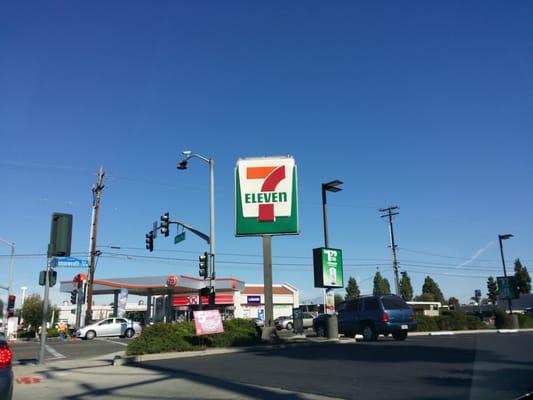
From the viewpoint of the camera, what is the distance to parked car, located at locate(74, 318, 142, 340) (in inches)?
1339

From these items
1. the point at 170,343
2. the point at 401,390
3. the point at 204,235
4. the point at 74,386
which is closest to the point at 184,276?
the point at 204,235

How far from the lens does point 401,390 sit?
7926 mm

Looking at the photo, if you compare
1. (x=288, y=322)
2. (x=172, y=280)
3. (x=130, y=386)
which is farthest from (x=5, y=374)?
(x=288, y=322)

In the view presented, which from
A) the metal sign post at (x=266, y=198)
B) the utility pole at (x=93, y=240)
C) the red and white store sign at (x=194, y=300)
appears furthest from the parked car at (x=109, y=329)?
the red and white store sign at (x=194, y=300)

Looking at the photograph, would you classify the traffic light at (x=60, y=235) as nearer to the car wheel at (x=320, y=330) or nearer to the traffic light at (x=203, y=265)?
the traffic light at (x=203, y=265)

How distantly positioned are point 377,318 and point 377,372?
10.6 metres

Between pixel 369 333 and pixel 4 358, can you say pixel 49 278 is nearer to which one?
pixel 4 358

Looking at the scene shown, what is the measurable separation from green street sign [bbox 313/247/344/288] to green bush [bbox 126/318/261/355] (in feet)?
13.7

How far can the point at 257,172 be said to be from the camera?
2200cm

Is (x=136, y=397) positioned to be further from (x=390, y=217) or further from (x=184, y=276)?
(x=390, y=217)

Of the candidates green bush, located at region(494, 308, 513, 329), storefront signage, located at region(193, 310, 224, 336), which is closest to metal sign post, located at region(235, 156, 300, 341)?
storefront signage, located at region(193, 310, 224, 336)

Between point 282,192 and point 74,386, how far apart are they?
1332 cm

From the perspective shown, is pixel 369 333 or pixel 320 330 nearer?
pixel 369 333

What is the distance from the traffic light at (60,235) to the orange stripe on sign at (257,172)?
Answer: 348 inches
